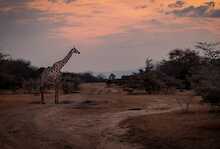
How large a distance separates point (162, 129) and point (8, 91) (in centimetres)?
2193

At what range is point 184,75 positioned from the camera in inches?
1572

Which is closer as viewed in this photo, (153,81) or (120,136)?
(120,136)

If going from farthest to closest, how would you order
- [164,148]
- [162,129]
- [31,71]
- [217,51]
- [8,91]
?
1. [31,71]
2. [8,91]
3. [217,51]
4. [162,129]
5. [164,148]

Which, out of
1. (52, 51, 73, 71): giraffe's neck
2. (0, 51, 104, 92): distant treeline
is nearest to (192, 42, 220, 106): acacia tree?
(52, 51, 73, 71): giraffe's neck

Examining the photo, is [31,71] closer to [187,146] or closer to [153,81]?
[153,81]

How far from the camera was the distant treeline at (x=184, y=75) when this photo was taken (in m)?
13.2

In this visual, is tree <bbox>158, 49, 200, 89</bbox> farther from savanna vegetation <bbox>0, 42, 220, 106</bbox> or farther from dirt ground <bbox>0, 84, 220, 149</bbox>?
dirt ground <bbox>0, 84, 220, 149</bbox>

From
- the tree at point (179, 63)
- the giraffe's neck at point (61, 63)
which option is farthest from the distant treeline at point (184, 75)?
the giraffe's neck at point (61, 63)

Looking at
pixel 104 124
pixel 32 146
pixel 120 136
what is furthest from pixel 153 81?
pixel 32 146

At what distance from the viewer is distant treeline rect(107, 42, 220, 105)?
43.4 feet

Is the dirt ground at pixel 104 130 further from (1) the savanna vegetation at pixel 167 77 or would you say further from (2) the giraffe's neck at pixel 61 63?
(2) the giraffe's neck at pixel 61 63

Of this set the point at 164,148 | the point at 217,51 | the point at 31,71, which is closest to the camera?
the point at 164,148

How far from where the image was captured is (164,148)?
1009cm

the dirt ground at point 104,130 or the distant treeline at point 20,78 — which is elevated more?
the distant treeline at point 20,78
